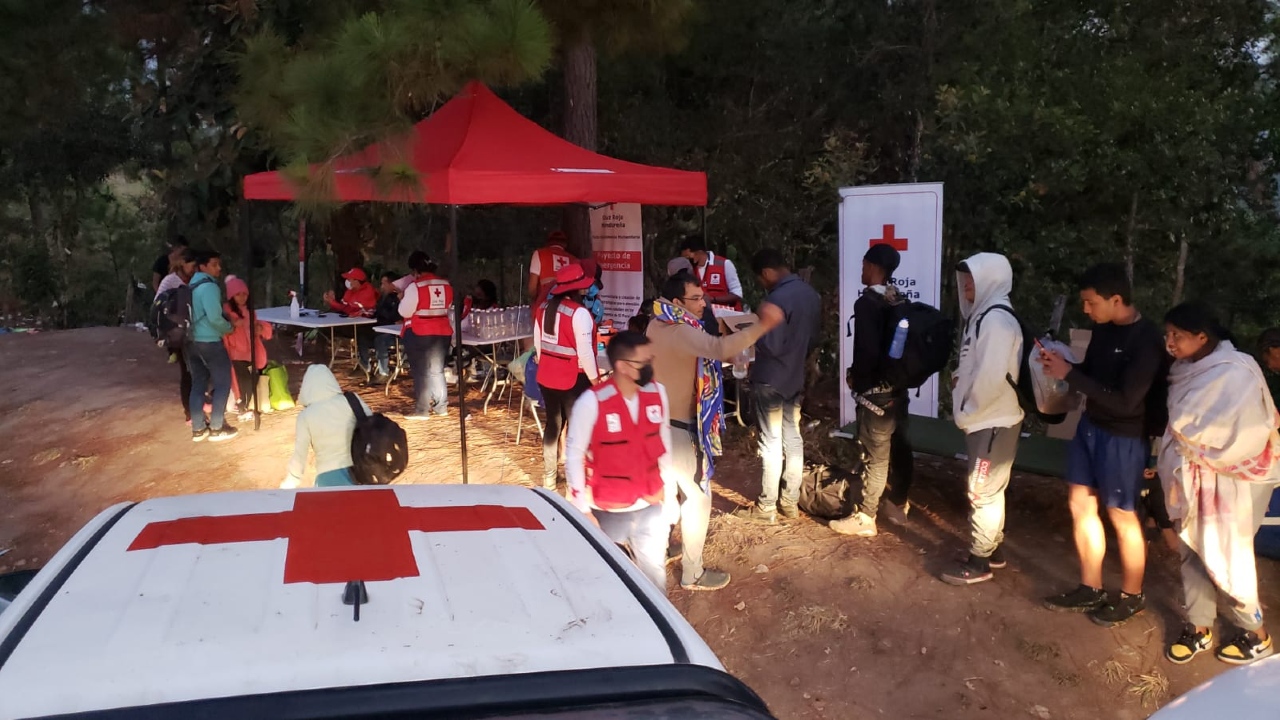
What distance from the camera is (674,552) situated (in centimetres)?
545

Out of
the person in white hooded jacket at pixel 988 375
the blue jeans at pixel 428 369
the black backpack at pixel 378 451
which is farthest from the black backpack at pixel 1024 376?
the blue jeans at pixel 428 369

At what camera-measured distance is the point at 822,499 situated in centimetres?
576

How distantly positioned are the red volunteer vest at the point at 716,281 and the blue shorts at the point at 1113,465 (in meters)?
4.13

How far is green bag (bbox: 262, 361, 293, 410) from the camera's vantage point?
342 inches

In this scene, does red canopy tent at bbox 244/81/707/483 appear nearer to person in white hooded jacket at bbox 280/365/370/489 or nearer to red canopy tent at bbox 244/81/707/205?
red canopy tent at bbox 244/81/707/205

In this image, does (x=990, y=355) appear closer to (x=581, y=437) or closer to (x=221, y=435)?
(x=581, y=437)

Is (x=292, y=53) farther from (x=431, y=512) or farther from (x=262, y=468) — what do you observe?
(x=431, y=512)

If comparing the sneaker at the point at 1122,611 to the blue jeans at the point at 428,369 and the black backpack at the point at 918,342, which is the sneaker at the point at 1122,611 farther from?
the blue jeans at the point at 428,369

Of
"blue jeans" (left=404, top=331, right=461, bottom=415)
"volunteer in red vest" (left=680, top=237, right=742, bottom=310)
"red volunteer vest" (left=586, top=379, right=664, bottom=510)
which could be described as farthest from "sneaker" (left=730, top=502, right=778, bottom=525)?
"blue jeans" (left=404, top=331, right=461, bottom=415)

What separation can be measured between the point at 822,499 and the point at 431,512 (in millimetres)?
4113

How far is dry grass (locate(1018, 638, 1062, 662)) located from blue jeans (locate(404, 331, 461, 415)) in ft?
17.3

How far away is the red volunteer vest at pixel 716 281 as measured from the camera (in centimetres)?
808

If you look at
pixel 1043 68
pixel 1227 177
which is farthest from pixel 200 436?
pixel 1227 177

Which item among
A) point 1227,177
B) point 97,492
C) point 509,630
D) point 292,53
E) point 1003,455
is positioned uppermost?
point 292,53
